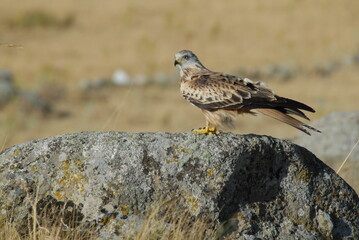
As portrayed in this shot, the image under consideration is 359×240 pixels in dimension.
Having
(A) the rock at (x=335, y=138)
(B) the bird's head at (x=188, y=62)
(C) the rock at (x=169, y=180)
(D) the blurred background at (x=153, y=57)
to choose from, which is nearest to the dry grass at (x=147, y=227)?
(C) the rock at (x=169, y=180)

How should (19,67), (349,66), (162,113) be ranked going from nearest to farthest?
(162,113), (19,67), (349,66)

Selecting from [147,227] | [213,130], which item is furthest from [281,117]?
[147,227]

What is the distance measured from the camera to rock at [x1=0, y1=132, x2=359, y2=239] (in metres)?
5.93

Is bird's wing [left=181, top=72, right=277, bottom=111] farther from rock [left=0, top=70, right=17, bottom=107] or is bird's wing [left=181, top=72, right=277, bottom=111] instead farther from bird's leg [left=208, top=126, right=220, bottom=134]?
rock [left=0, top=70, right=17, bottom=107]

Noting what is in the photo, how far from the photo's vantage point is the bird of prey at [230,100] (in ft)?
21.9

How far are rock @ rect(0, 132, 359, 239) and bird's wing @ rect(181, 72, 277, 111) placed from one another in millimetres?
590

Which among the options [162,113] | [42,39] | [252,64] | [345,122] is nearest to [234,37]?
[252,64]

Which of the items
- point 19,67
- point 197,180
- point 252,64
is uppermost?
point 197,180

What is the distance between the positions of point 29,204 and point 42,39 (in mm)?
30367

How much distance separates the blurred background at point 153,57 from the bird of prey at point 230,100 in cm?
A: 1042

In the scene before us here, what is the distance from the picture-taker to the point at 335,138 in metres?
11.2

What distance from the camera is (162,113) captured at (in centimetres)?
2166

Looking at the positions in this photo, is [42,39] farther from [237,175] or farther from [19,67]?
[237,175]

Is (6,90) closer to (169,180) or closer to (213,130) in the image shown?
(213,130)
